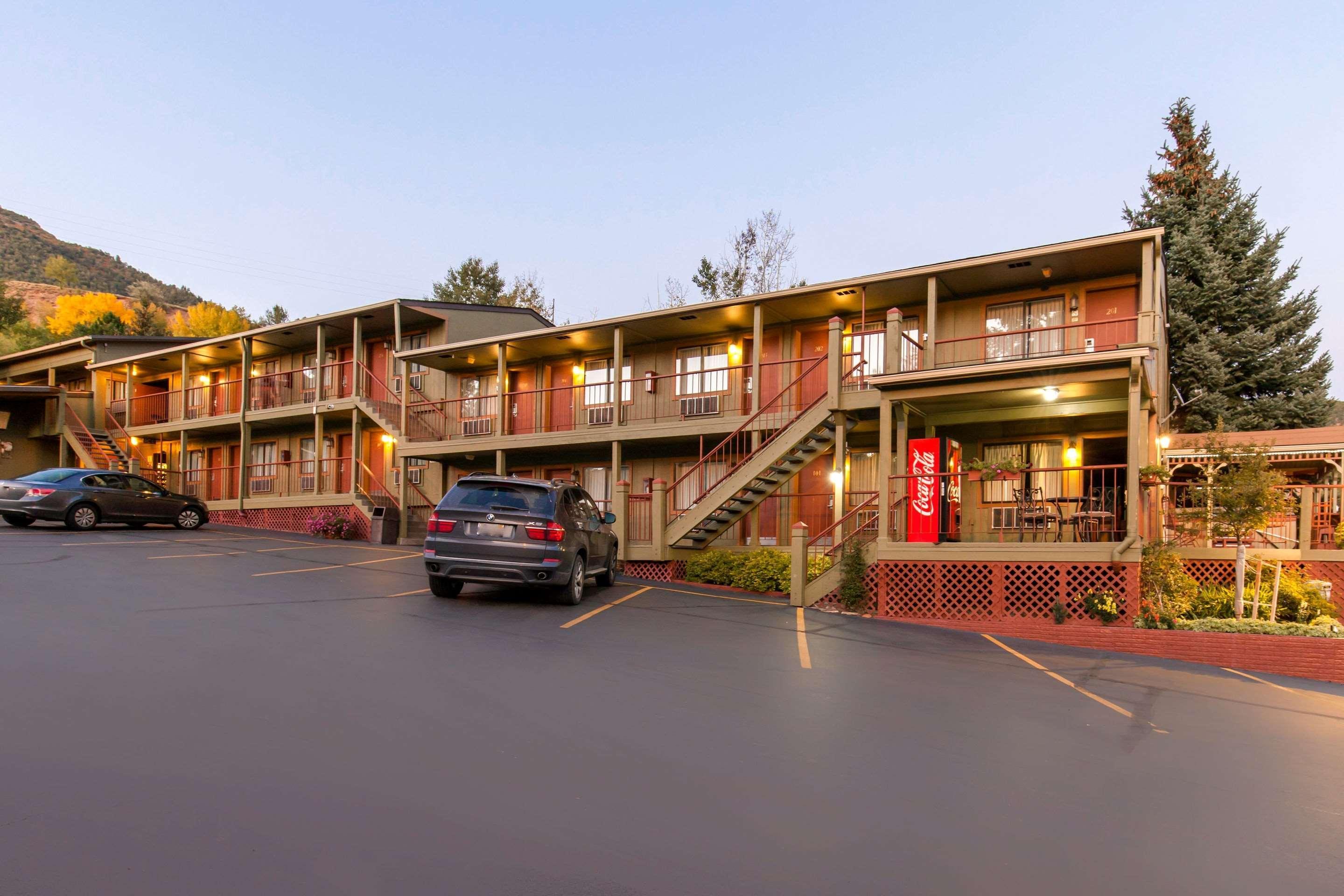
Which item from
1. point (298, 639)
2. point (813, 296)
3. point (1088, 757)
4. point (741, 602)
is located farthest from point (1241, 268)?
point (298, 639)

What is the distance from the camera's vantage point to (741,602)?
14211 millimetres

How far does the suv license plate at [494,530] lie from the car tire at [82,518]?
47.9ft

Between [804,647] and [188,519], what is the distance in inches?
779

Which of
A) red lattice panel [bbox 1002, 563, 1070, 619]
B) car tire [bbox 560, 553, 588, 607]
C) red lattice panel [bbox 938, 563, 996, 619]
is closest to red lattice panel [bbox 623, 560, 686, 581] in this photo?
car tire [bbox 560, 553, 588, 607]

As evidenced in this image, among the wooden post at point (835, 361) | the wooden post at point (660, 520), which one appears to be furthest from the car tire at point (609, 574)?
the wooden post at point (835, 361)

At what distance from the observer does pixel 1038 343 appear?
17250 millimetres

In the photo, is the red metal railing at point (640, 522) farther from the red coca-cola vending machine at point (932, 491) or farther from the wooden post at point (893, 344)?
the wooden post at point (893, 344)

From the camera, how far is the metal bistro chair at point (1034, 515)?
46.4 feet

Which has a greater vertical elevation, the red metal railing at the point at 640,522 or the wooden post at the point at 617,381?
the wooden post at the point at 617,381

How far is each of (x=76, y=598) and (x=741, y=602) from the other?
927 cm

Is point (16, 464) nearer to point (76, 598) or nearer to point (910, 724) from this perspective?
point (76, 598)

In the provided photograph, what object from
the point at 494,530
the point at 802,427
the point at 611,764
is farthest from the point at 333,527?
the point at 611,764

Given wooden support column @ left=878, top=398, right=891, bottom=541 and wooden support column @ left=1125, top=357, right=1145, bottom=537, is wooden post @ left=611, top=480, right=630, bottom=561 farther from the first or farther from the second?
wooden support column @ left=1125, top=357, right=1145, bottom=537

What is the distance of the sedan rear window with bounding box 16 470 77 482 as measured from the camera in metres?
20.1
